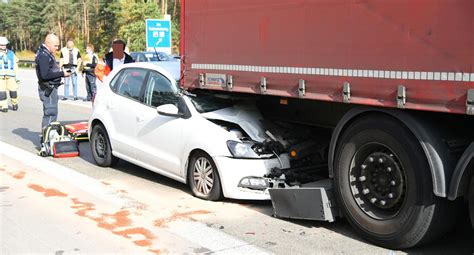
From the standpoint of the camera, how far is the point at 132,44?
177 feet

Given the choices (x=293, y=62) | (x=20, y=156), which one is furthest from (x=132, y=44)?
(x=293, y=62)

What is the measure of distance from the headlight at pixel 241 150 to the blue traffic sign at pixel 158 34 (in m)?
11.5

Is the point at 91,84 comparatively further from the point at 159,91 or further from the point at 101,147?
the point at 159,91

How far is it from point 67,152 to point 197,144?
349 cm

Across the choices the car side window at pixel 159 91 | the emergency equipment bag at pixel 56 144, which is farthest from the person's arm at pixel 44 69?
the car side window at pixel 159 91

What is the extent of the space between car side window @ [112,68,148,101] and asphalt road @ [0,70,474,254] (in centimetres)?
116

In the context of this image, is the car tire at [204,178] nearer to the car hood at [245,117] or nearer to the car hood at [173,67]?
the car hood at [245,117]

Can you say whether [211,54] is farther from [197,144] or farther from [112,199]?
[112,199]

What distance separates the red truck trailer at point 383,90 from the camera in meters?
4.07

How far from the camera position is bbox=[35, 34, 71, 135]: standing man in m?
8.83

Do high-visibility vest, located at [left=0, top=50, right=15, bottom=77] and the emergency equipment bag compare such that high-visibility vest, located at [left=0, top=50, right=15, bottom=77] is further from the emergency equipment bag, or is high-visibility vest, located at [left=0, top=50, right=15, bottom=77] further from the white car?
the white car

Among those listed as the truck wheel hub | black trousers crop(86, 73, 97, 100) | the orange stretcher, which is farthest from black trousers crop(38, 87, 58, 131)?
black trousers crop(86, 73, 97, 100)

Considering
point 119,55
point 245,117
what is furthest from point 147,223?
point 119,55

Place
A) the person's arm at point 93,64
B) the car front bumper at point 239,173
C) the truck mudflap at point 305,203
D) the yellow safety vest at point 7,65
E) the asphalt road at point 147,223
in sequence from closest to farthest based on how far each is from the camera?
the asphalt road at point 147,223 < the truck mudflap at point 305,203 < the car front bumper at point 239,173 < the person's arm at point 93,64 < the yellow safety vest at point 7,65
